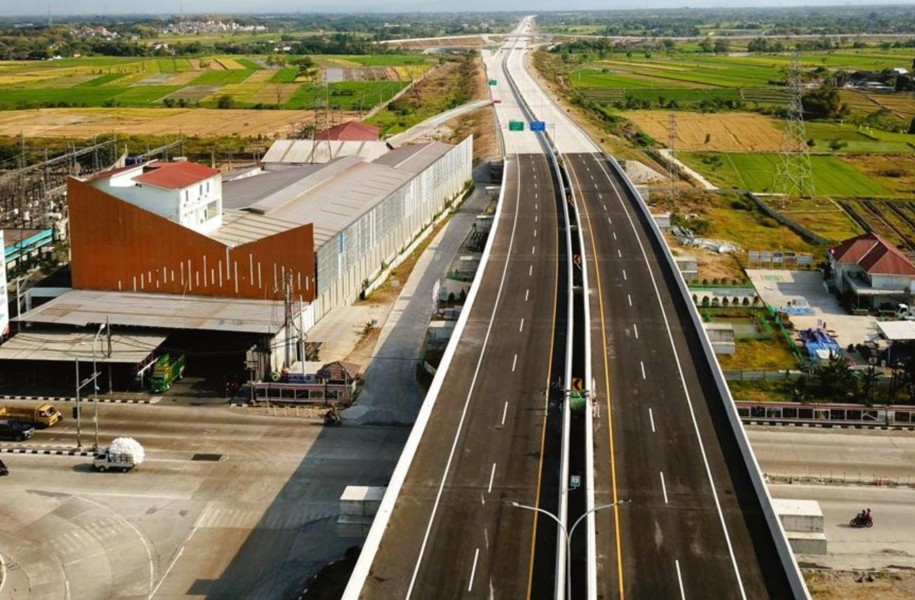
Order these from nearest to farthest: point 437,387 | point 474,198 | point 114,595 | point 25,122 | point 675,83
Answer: point 114,595 → point 437,387 → point 474,198 → point 25,122 → point 675,83

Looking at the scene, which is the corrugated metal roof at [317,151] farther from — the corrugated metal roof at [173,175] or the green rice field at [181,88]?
the green rice field at [181,88]

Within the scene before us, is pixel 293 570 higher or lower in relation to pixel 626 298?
lower

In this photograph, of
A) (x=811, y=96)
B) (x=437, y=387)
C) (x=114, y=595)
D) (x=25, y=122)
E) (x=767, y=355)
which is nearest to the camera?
(x=114, y=595)

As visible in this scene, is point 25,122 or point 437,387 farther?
point 25,122

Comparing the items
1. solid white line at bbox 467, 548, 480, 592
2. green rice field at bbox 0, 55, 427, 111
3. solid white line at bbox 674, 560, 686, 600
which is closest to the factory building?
solid white line at bbox 467, 548, 480, 592

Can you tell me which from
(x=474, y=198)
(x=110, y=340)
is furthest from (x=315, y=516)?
(x=474, y=198)

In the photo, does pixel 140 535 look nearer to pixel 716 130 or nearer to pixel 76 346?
pixel 76 346

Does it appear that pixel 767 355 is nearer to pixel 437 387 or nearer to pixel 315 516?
pixel 437 387
